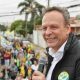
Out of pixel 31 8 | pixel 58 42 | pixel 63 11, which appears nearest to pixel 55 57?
pixel 58 42

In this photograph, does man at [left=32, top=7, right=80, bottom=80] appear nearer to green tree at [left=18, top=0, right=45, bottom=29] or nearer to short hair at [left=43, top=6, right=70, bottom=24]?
short hair at [left=43, top=6, right=70, bottom=24]

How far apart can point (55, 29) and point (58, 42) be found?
72 millimetres

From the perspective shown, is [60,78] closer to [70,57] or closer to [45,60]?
[70,57]

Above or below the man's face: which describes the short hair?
above

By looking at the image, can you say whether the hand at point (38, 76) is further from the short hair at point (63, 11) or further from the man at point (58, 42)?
the short hair at point (63, 11)

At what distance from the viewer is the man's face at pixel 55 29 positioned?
1.75m

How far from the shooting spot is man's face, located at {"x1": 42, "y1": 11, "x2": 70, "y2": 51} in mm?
1746

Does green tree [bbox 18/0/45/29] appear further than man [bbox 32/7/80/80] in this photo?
Yes

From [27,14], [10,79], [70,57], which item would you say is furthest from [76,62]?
[27,14]

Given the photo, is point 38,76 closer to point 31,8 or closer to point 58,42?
point 58,42

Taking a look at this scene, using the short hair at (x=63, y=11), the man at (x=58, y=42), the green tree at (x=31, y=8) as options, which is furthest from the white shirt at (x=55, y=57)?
the green tree at (x=31, y=8)

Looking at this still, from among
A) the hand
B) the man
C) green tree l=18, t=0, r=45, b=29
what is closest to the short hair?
the man

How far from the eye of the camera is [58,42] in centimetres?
175

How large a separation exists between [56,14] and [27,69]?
9123 millimetres
